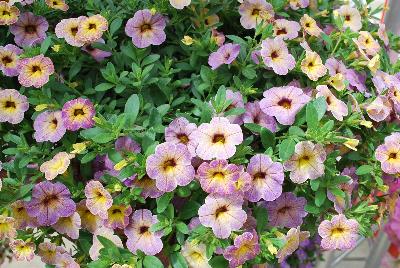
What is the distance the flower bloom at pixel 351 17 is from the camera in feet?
3.28

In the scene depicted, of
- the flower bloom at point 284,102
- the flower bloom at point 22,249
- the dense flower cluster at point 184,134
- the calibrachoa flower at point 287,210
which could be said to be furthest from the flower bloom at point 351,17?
the flower bloom at point 22,249

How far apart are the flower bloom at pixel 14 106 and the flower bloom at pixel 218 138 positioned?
0.90 feet

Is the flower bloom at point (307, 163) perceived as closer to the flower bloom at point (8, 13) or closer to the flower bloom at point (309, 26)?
the flower bloom at point (309, 26)

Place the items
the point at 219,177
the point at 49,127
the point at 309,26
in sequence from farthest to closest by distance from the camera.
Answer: the point at 309,26
the point at 49,127
the point at 219,177

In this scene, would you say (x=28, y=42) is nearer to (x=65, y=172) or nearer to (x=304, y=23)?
(x=65, y=172)

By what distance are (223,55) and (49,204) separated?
1.07 feet

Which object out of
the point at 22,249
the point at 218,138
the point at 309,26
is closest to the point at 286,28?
the point at 309,26

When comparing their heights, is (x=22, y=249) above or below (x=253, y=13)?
below

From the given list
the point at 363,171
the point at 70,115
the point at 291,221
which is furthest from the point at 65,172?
the point at 363,171

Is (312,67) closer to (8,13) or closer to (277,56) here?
(277,56)

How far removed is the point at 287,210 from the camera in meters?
0.79

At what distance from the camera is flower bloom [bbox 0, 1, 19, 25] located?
0.86m

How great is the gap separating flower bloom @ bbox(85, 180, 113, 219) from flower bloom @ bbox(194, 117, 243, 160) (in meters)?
0.13

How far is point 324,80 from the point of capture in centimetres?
85
